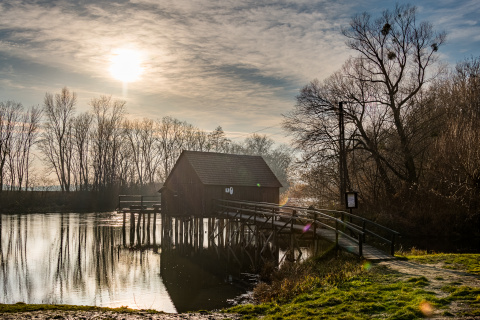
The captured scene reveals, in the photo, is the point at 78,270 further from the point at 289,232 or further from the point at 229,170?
the point at 229,170

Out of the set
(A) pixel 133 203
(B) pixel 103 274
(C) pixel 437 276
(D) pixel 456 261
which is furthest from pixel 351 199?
(A) pixel 133 203

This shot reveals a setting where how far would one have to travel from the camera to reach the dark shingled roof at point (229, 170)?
93.6ft

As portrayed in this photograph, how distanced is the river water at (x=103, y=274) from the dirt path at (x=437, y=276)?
5651mm

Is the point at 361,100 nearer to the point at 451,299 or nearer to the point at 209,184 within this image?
the point at 209,184

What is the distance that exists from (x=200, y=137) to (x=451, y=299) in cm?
→ 6251

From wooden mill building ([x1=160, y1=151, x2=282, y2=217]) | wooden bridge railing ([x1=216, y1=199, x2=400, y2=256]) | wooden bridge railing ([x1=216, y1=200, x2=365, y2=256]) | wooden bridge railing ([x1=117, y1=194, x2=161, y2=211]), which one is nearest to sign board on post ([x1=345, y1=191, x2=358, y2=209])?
wooden bridge railing ([x1=216, y1=199, x2=400, y2=256])

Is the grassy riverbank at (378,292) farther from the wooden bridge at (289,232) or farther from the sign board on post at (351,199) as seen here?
the sign board on post at (351,199)

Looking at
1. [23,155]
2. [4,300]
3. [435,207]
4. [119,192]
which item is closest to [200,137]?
[119,192]

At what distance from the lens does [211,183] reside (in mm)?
27906

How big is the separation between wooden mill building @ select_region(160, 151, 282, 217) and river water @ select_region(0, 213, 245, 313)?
3488 mm

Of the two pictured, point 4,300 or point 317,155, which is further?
point 317,155

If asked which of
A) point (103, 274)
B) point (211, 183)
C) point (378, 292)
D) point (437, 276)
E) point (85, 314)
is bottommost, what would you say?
point (103, 274)

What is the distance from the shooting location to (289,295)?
1055cm

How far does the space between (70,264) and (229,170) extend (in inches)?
485
